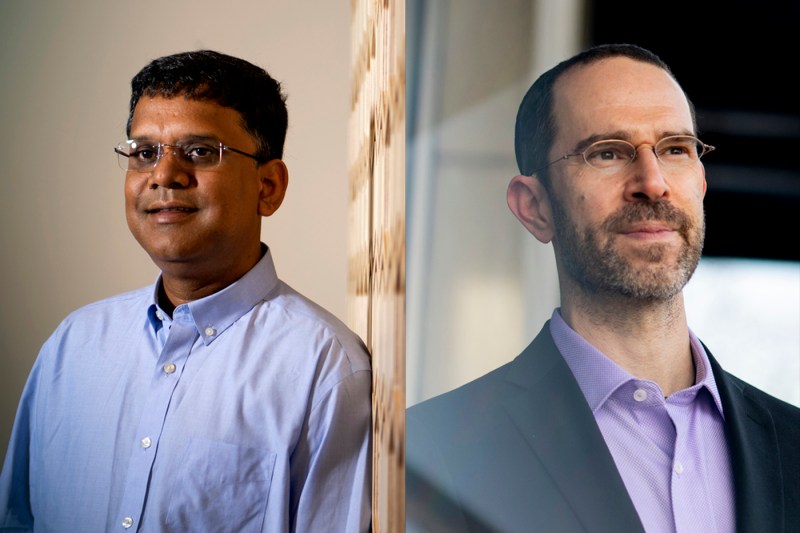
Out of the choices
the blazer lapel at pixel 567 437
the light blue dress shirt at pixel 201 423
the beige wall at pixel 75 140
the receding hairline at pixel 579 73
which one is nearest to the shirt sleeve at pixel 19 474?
the light blue dress shirt at pixel 201 423

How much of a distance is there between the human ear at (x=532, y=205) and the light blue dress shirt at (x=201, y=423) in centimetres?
48

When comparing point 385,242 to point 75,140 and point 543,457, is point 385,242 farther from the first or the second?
point 75,140

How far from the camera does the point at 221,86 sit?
133 centimetres

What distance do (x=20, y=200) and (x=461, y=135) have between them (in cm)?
148

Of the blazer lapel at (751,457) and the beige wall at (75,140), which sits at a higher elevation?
the beige wall at (75,140)

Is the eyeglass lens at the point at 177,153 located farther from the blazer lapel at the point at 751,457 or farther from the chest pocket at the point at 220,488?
the blazer lapel at the point at 751,457

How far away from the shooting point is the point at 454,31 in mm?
997

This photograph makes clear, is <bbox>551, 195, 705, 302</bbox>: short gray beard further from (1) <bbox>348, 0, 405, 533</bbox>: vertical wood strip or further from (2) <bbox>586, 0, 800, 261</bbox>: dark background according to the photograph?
(1) <bbox>348, 0, 405, 533</bbox>: vertical wood strip

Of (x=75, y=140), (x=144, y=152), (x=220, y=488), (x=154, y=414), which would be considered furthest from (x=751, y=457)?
(x=75, y=140)

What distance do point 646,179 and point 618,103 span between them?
0.30 ft

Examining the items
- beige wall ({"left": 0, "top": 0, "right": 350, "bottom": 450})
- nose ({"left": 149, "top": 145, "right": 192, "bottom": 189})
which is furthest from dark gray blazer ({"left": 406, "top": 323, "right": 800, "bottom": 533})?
beige wall ({"left": 0, "top": 0, "right": 350, "bottom": 450})

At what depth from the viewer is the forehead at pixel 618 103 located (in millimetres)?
822

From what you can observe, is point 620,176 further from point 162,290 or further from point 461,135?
point 162,290

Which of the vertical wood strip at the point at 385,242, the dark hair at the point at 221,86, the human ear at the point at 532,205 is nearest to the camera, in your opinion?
the human ear at the point at 532,205
